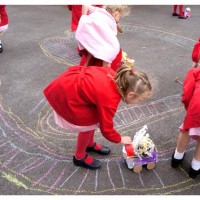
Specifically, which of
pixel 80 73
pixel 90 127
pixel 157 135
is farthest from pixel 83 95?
pixel 157 135

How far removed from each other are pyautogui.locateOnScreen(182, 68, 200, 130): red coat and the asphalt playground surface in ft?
1.93

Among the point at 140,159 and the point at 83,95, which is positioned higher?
the point at 83,95

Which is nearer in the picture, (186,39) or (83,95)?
(83,95)

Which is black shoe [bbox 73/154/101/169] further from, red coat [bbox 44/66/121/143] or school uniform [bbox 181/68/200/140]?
school uniform [bbox 181/68/200/140]

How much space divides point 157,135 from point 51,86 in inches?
52.7

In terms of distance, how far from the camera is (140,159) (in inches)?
96.7

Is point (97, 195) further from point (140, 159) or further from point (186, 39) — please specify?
point (186, 39)


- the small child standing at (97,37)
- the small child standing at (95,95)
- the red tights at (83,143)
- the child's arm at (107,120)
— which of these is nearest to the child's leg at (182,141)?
the small child standing at (95,95)

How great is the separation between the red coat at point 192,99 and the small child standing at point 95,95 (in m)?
0.37

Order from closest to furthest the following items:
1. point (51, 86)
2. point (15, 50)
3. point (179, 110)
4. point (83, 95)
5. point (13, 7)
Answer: point (83, 95) → point (51, 86) → point (179, 110) → point (15, 50) → point (13, 7)

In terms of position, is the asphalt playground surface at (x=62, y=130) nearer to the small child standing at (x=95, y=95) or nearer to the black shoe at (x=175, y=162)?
the black shoe at (x=175, y=162)

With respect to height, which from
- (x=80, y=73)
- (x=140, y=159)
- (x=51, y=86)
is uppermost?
(x=80, y=73)

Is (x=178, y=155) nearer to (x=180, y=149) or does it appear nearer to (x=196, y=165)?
(x=180, y=149)

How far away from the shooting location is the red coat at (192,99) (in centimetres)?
212
